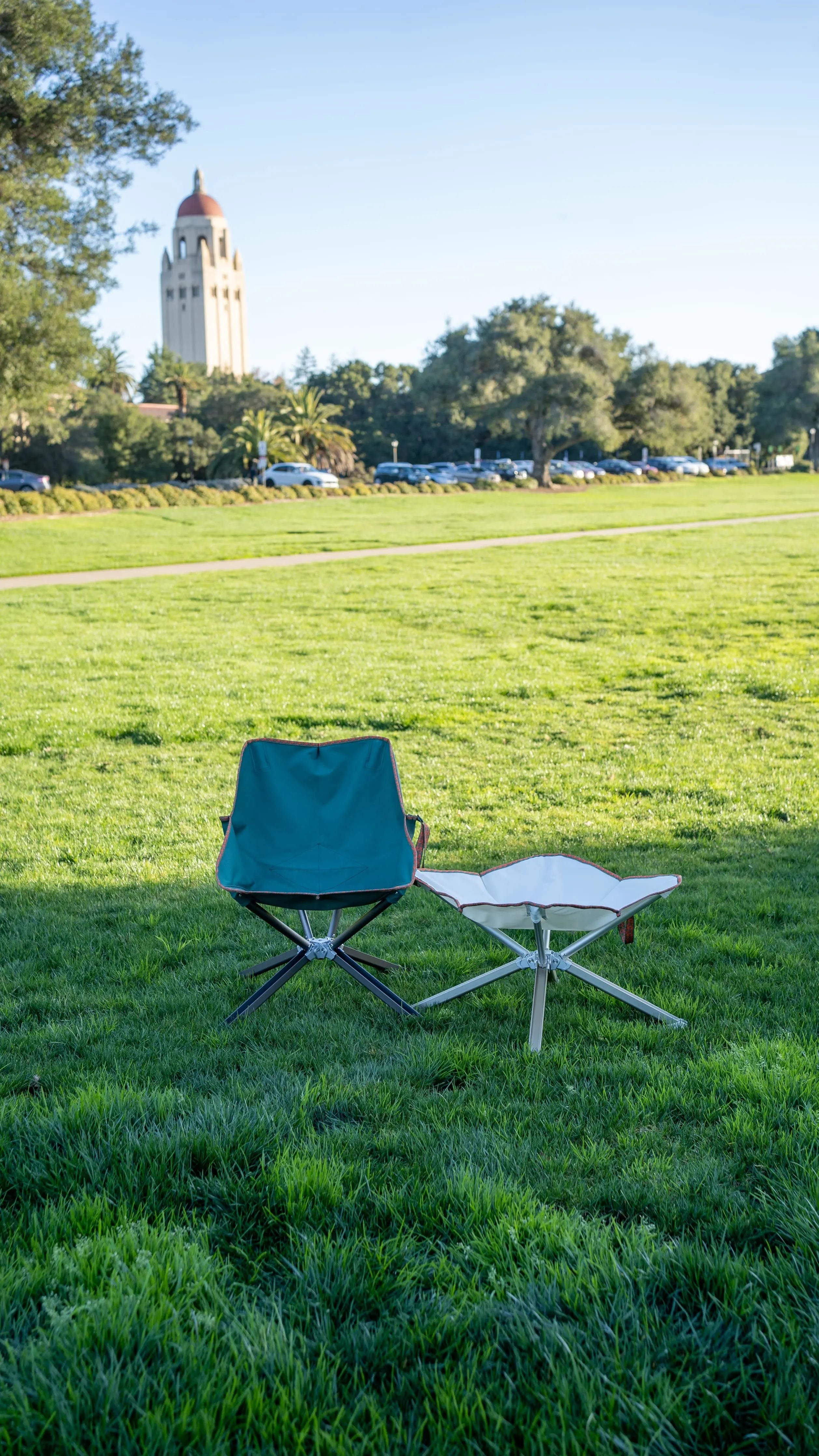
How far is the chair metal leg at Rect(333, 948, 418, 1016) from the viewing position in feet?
12.2

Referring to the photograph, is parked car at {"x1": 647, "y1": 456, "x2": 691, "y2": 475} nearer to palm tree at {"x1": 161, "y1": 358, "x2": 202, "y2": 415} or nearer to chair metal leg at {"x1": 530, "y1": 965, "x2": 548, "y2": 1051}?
palm tree at {"x1": 161, "y1": 358, "x2": 202, "y2": 415}

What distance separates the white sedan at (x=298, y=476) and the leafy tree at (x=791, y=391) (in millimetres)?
44043

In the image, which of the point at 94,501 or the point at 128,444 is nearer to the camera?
the point at 94,501

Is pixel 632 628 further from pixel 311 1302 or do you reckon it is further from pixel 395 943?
pixel 311 1302

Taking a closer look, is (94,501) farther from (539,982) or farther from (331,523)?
(539,982)

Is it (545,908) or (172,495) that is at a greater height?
(172,495)

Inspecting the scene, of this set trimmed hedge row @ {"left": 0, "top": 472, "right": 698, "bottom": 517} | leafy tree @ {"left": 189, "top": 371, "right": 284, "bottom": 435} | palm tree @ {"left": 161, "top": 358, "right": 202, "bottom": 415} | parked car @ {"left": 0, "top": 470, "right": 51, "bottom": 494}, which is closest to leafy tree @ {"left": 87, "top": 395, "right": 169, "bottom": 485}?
leafy tree @ {"left": 189, "top": 371, "right": 284, "bottom": 435}

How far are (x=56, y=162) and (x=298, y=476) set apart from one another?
26263 mm

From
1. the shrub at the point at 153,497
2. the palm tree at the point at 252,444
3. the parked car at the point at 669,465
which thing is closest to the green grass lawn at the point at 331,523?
the shrub at the point at 153,497

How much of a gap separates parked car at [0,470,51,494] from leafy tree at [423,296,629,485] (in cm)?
1935

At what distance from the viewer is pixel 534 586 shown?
51.0 ft

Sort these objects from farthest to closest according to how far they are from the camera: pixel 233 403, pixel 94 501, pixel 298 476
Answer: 1. pixel 233 403
2. pixel 298 476
3. pixel 94 501

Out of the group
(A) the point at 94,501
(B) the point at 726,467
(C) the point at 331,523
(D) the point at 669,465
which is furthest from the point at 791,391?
(A) the point at 94,501

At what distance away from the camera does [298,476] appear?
4850 cm
